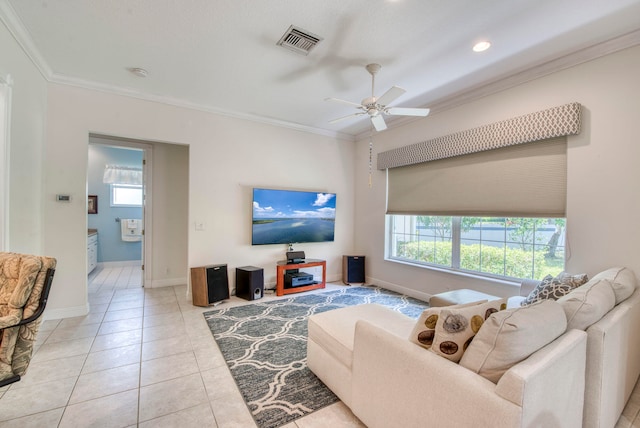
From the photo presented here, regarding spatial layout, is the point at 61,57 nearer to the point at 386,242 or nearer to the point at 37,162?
the point at 37,162

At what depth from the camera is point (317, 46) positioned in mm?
2611

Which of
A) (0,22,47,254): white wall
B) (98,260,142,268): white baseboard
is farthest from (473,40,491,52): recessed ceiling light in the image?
(98,260,142,268): white baseboard

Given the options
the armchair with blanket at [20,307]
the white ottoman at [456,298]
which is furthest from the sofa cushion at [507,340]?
the armchair with blanket at [20,307]

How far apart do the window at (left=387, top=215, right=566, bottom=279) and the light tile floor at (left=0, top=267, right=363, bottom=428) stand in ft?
8.69

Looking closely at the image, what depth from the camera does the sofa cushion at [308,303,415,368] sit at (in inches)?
72.3

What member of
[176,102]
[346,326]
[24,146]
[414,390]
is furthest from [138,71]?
[414,390]

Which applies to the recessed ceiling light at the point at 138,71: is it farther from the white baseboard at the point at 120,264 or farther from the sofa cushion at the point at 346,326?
the white baseboard at the point at 120,264

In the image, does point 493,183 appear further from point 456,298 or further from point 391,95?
point 391,95

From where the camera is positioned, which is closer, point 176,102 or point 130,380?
point 130,380

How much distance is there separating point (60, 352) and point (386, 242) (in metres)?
4.21

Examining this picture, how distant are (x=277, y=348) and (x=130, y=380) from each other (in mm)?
1148

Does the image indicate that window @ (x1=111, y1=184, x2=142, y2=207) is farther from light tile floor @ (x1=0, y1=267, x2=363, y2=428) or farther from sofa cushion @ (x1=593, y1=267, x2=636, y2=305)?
sofa cushion @ (x1=593, y1=267, x2=636, y2=305)

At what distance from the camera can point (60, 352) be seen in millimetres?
2516

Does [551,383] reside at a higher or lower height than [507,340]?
lower
